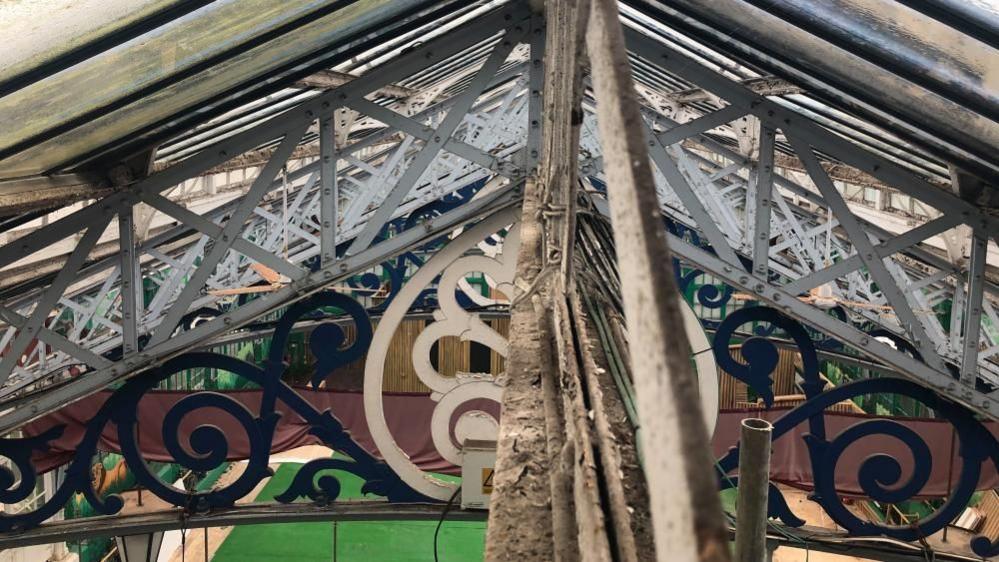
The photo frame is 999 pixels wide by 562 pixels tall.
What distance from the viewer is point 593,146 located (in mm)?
9984

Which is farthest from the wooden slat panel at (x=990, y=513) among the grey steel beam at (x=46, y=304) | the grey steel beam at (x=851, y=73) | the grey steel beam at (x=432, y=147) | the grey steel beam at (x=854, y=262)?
the grey steel beam at (x=46, y=304)

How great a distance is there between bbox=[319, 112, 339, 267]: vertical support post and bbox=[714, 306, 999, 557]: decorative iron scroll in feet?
5.66

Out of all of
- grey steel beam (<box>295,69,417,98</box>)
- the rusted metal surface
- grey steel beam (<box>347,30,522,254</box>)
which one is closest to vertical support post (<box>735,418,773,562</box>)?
the rusted metal surface

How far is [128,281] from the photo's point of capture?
12.1ft

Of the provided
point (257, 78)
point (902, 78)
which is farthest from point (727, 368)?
point (257, 78)

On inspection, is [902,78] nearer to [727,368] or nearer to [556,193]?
[556,193]

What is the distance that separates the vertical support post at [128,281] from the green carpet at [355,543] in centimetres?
707

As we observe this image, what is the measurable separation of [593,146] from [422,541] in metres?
5.24

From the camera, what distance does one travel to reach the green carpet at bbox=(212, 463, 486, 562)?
1056 centimetres

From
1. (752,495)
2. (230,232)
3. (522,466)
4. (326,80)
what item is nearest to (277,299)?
(230,232)

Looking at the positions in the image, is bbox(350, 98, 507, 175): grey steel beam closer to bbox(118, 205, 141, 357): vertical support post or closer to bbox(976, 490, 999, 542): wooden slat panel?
bbox(118, 205, 141, 357): vertical support post

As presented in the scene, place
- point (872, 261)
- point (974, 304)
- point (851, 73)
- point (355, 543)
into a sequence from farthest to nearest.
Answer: point (355, 543)
point (872, 261)
point (974, 304)
point (851, 73)

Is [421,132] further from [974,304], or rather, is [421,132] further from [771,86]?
[974,304]

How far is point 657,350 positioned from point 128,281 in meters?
3.60
